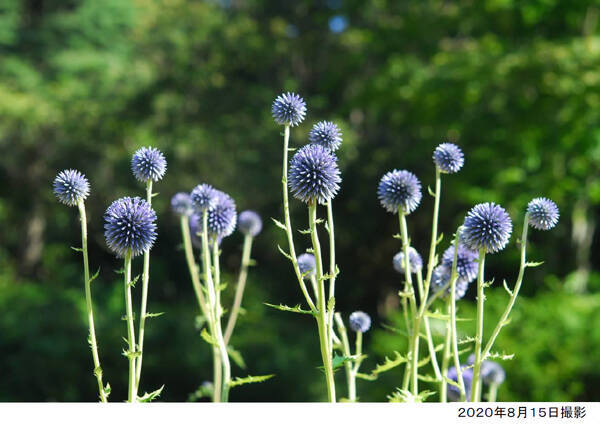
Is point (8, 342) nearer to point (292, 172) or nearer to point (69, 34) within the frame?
point (292, 172)

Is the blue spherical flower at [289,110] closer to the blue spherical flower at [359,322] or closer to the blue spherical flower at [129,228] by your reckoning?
the blue spherical flower at [129,228]

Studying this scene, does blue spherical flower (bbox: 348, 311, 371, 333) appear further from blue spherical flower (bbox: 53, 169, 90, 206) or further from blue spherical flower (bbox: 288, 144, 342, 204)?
blue spherical flower (bbox: 53, 169, 90, 206)

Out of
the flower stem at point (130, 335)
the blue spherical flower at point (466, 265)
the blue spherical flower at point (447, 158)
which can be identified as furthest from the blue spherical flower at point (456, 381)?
the flower stem at point (130, 335)

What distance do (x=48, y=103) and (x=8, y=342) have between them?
20.1 ft

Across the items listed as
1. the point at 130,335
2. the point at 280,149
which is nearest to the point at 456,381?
the point at 130,335

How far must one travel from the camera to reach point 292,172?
1.01 metres

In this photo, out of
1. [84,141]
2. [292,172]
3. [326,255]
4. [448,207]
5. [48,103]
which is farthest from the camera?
[84,141]

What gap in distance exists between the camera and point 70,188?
100 cm

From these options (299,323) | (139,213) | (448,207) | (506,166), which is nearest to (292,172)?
(139,213)

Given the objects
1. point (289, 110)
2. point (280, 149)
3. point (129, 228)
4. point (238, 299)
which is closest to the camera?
point (129, 228)

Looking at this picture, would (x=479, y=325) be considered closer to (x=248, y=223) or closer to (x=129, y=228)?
(x=129, y=228)

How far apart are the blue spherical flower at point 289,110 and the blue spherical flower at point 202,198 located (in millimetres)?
222

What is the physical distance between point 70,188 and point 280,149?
29.8 ft
